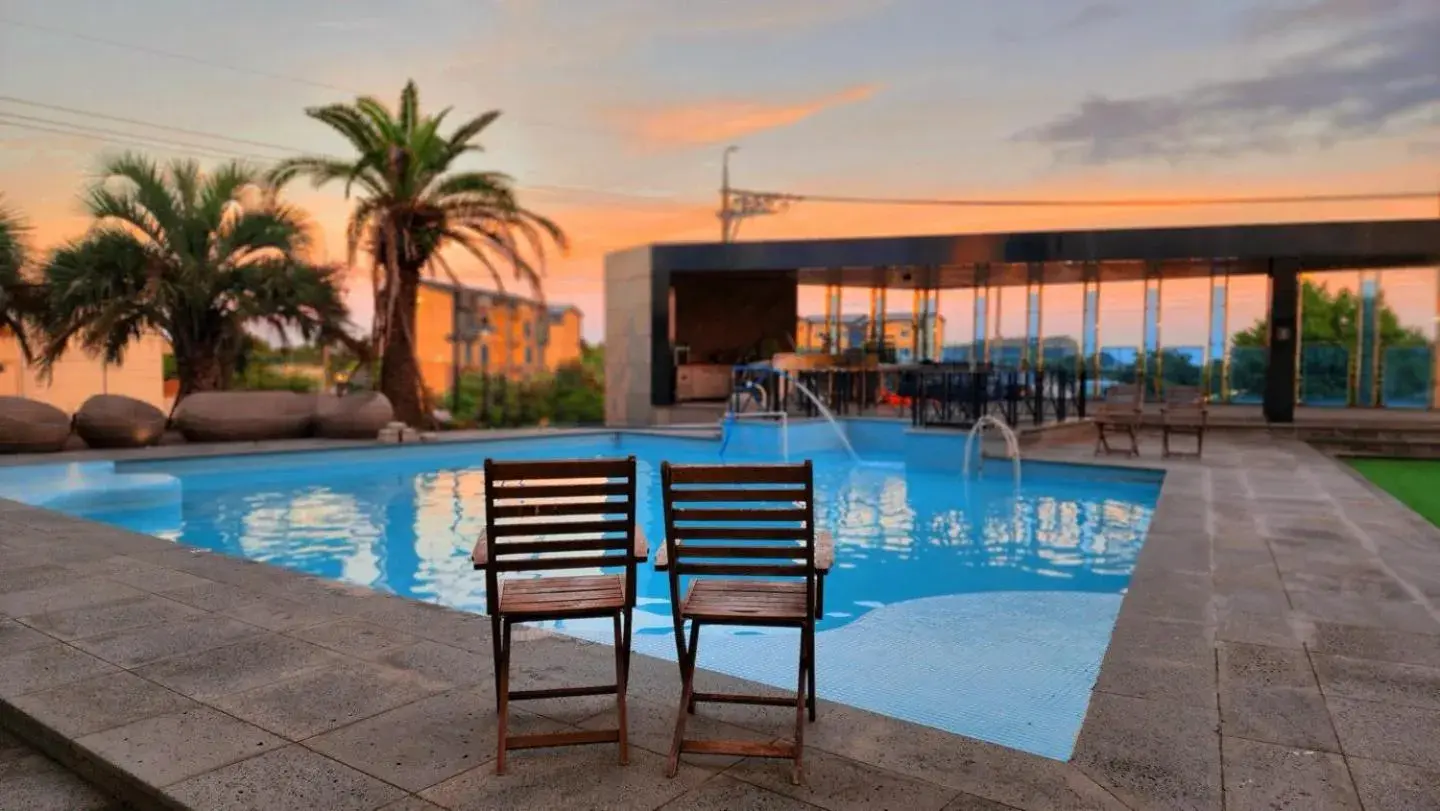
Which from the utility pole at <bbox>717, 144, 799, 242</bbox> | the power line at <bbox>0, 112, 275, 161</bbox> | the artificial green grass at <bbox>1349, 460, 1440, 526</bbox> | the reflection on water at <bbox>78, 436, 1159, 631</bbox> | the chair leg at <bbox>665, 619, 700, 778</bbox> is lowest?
the reflection on water at <bbox>78, 436, 1159, 631</bbox>

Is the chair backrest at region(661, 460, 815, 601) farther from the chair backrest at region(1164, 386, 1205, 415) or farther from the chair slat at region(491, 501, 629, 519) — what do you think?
the chair backrest at region(1164, 386, 1205, 415)

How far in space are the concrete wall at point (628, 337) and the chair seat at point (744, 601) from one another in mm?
17208

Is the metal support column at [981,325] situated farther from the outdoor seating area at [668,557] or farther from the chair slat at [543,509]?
the chair slat at [543,509]

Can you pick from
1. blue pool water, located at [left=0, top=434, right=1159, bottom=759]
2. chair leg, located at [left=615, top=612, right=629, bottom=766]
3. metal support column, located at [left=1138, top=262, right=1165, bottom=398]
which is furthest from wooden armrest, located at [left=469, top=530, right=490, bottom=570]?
metal support column, located at [left=1138, top=262, right=1165, bottom=398]

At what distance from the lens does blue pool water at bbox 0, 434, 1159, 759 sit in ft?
14.8

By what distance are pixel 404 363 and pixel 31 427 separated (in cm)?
542

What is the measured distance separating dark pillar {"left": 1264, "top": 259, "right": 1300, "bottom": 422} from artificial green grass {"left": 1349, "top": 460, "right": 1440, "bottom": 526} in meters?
2.60

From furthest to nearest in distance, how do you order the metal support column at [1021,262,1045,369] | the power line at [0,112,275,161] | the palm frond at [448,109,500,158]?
the metal support column at [1021,262,1045,369] < the power line at [0,112,275,161] < the palm frond at [448,109,500,158]

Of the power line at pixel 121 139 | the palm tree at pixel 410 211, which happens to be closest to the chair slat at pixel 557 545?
the palm tree at pixel 410 211

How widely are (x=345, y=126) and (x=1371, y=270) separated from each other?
2047 centimetres

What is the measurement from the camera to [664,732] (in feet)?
10.1

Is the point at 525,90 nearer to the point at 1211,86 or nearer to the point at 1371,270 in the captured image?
the point at 1211,86

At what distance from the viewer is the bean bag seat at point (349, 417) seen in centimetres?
1402

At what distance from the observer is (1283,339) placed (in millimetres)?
15883
